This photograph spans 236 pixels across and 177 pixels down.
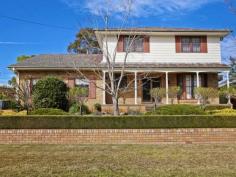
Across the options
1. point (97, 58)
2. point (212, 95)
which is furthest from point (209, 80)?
point (97, 58)

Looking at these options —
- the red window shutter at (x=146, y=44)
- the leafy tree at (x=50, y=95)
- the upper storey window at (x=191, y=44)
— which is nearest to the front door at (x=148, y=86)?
the red window shutter at (x=146, y=44)

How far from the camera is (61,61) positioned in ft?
75.0

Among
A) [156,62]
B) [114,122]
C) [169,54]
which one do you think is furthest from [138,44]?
[114,122]

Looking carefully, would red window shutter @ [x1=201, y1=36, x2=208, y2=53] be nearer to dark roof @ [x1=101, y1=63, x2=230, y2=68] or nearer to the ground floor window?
dark roof @ [x1=101, y1=63, x2=230, y2=68]

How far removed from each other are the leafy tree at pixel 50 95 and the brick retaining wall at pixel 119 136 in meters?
7.21

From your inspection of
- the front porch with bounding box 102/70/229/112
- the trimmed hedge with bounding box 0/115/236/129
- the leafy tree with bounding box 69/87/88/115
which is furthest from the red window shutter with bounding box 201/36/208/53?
the trimmed hedge with bounding box 0/115/236/129

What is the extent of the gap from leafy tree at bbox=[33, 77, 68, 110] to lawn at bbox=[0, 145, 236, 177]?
26.3ft

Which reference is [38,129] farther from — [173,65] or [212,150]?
[173,65]

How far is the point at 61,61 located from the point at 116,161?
54.4ft

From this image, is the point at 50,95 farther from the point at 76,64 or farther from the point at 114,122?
the point at 114,122

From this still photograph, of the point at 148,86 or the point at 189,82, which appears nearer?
the point at 189,82

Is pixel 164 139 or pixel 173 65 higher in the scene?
pixel 173 65

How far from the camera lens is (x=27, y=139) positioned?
10.6 meters

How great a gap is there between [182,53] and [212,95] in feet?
14.5
